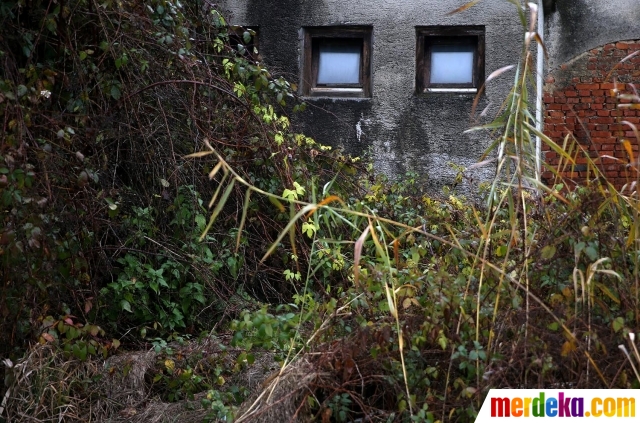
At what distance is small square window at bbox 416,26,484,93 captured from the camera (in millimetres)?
7609

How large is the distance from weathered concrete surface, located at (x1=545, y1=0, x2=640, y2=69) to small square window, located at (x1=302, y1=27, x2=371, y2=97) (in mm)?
1737

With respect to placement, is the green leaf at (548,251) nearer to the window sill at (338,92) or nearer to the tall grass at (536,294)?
the tall grass at (536,294)

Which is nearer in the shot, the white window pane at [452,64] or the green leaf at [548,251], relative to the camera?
the green leaf at [548,251]

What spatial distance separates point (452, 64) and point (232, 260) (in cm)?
369

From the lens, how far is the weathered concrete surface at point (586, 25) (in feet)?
24.9

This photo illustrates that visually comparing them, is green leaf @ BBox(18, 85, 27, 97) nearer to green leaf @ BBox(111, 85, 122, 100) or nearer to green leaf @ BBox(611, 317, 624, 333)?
green leaf @ BBox(111, 85, 122, 100)

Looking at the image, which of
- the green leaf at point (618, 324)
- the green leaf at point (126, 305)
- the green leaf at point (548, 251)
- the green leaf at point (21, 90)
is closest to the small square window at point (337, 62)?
the green leaf at point (126, 305)

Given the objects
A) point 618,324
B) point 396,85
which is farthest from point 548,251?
point 396,85

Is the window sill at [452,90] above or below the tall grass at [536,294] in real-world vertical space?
above

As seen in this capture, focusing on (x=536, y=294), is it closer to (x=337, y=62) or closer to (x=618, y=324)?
(x=618, y=324)

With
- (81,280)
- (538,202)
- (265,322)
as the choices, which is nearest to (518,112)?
(538,202)

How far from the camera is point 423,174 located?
24.4 feet

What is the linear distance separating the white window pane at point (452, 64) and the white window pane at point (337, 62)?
72 cm

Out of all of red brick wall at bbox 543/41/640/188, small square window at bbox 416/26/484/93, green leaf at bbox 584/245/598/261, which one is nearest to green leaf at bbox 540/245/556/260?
green leaf at bbox 584/245/598/261
